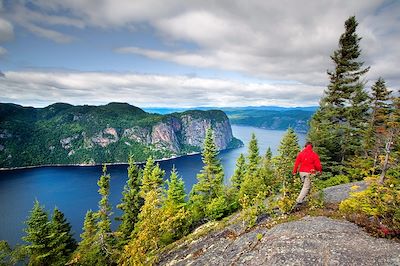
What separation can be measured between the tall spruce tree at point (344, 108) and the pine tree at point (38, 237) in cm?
3378

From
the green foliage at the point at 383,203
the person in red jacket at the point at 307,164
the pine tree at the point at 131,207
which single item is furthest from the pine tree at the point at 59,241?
the green foliage at the point at 383,203

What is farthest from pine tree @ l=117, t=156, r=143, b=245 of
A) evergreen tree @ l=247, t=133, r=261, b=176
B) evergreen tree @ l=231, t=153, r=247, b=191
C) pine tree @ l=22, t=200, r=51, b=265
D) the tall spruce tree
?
the tall spruce tree

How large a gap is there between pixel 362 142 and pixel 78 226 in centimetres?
8128

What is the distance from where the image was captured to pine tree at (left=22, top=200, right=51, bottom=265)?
29.3m

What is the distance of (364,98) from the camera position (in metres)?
28.0

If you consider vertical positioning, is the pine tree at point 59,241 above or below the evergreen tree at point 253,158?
below

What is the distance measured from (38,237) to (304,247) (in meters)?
32.0

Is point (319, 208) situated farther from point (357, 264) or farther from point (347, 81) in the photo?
point (347, 81)

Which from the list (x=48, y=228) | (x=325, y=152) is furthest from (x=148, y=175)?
(x=325, y=152)

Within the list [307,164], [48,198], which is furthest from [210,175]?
[48,198]

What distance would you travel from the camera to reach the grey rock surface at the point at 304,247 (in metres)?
9.05

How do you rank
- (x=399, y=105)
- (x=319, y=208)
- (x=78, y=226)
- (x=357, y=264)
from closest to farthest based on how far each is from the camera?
(x=357, y=264), (x=319, y=208), (x=399, y=105), (x=78, y=226)

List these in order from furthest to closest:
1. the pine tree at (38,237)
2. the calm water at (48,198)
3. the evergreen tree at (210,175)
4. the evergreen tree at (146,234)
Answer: the calm water at (48,198) → the evergreen tree at (210,175) → the pine tree at (38,237) → the evergreen tree at (146,234)

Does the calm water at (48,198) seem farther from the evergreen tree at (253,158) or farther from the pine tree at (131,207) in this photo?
the evergreen tree at (253,158)
